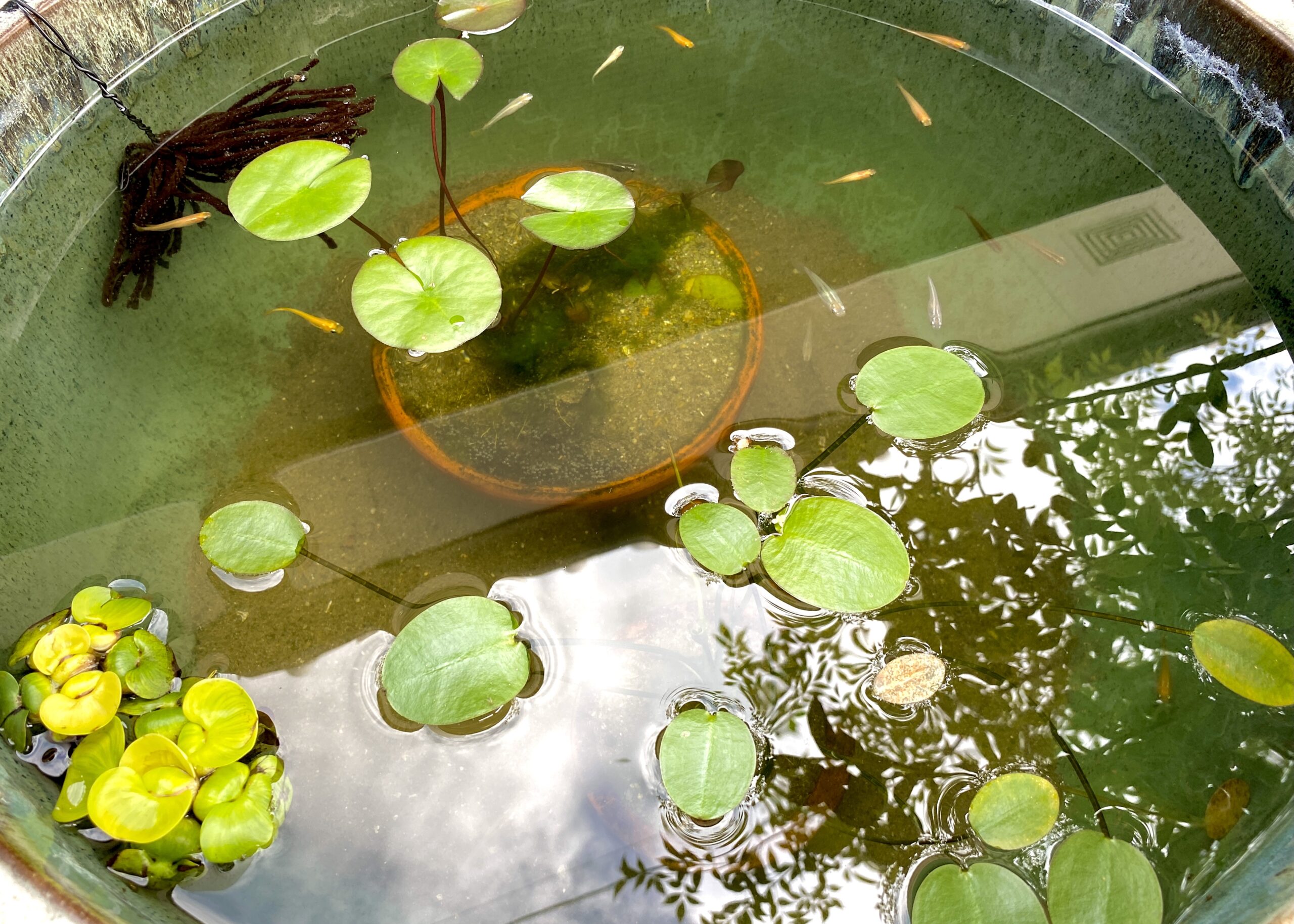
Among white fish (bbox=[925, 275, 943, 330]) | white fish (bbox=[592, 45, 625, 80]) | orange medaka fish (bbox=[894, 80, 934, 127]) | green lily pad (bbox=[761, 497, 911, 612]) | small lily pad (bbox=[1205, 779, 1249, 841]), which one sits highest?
white fish (bbox=[592, 45, 625, 80])

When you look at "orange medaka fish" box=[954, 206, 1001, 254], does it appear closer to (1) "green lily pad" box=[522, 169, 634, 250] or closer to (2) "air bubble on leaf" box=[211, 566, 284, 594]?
(1) "green lily pad" box=[522, 169, 634, 250]

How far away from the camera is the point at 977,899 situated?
1244mm

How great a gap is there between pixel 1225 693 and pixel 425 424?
1692mm

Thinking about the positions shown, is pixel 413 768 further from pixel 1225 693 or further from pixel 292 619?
pixel 1225 693

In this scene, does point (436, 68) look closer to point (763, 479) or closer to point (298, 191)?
point (298, 191)

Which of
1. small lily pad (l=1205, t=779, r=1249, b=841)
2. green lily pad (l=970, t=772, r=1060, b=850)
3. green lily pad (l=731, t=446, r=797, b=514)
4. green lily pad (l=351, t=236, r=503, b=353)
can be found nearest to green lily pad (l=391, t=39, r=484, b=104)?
green lily pad (l=351, t=236, r=503, b=353)

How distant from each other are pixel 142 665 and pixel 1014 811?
151 cm

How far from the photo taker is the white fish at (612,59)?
223cm

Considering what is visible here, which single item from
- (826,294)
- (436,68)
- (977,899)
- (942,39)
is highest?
(436,68)

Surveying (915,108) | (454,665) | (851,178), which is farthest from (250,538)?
(915,108)

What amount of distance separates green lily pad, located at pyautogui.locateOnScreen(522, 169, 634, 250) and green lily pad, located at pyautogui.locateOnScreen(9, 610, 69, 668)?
1185 mm

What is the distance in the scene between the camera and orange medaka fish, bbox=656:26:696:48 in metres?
2.30

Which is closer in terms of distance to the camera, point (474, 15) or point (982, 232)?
point (982, 232)

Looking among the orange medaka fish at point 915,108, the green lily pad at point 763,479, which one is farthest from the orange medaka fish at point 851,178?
the green lily pad at point 763,479
